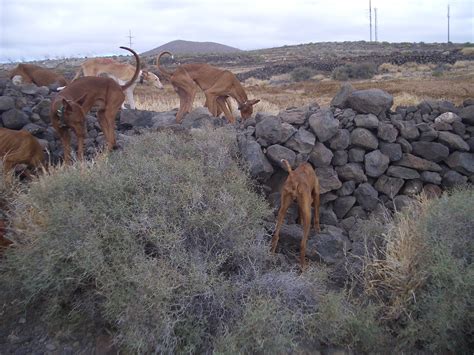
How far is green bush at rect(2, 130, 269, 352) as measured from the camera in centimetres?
460

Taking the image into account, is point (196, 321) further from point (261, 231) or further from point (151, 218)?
point (261, 231)

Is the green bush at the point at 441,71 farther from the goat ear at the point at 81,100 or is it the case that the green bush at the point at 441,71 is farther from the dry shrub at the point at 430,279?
the dry shrub at the point at 430,279

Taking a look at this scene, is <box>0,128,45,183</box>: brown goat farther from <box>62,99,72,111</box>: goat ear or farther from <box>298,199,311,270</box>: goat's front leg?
<box>298,199,311,270</box>: goat's front leg

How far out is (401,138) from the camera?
351 inches

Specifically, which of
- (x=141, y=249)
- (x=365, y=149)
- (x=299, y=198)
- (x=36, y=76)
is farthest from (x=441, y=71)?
(x=141, y=249)

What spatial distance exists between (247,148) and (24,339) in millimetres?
4168

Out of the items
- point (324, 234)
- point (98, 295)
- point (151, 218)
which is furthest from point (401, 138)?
point (98, 295)

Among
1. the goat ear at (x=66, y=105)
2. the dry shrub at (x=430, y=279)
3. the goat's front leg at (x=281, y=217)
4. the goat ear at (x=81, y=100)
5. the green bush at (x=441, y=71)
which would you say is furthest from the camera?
the green bush at (x=441, y=71)

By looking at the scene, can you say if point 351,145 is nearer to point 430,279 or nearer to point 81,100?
point 430,279

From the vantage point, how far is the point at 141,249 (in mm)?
5074

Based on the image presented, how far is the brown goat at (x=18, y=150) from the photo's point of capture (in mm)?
7613

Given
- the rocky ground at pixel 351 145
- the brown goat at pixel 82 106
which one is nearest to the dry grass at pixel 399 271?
the rocky ground at pixel 351 145

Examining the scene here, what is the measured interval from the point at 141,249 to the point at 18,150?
366cm

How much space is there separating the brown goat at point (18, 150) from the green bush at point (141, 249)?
182cm
